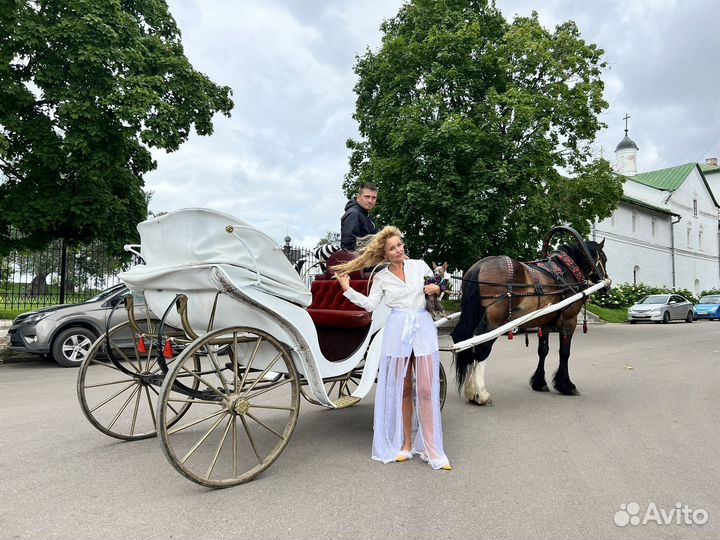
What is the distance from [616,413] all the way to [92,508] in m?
5.21

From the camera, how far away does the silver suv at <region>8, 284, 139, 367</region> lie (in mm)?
9211

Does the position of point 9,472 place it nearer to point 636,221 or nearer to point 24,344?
point 24,344

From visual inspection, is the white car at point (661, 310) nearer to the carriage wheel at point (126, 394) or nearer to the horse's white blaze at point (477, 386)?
the horse's white blaze at point (477, 386)

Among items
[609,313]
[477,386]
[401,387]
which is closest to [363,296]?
[401,387]

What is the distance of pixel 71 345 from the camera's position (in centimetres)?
946

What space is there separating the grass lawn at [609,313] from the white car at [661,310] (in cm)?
72

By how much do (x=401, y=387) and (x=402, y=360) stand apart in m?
0.21

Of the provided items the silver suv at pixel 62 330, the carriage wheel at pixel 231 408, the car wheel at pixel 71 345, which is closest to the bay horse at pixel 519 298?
the carriage wheel at pixel 231 408

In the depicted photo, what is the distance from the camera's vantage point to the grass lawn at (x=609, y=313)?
86.2ft

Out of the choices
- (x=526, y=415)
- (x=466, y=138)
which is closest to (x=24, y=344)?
(x=526, y=415)

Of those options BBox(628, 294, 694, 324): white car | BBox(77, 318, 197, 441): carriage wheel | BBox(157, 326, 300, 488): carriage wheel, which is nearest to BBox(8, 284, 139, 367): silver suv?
BBox(77, 318, 197, 441): carriage wheel

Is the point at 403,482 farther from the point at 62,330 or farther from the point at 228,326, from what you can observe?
the point at 62,330

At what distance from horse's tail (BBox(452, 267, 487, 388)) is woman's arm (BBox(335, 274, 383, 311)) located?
2.13 m

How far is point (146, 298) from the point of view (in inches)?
164
